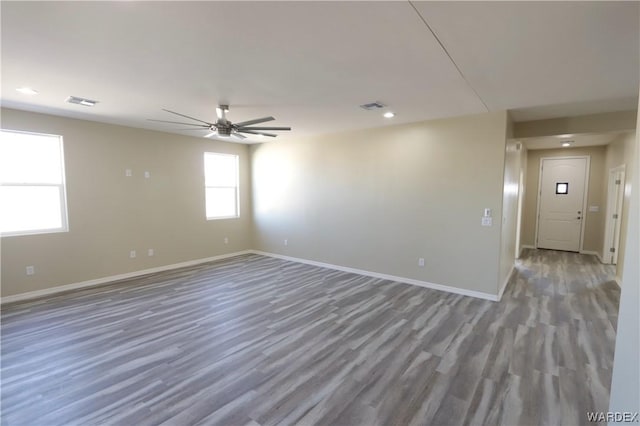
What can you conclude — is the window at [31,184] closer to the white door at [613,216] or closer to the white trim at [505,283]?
the white trim at [505,283]

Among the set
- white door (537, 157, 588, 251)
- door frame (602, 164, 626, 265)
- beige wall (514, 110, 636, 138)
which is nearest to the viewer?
beige wall (514, 110, 636, 138)

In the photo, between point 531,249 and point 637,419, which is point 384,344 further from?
point 531,249

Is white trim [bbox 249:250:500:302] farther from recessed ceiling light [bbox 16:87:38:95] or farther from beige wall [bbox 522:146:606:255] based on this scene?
recessed ceiling light [bbox 16:87:38:95]

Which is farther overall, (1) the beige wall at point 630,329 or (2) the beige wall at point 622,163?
(2) the beige wall at point 622,163

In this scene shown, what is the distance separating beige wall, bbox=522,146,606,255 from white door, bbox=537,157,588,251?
118 millimetres

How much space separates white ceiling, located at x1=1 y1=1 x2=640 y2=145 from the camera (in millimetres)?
1807

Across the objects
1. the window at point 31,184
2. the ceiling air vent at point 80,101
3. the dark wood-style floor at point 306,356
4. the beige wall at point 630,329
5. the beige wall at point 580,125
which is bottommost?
the dark wood-style floor at point 306,356

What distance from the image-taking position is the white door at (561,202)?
7.16 metres

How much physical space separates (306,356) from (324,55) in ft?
8.63

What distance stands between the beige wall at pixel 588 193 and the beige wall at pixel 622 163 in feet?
0.64

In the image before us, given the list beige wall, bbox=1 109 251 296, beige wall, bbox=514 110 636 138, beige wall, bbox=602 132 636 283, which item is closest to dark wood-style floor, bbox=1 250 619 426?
beige wall, bbox=1 109 251 296

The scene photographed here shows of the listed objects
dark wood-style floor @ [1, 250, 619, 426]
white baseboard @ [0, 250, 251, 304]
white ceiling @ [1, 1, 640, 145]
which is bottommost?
dark wood-style floor @ [1, 250, 619, 426]

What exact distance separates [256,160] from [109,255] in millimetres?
3486

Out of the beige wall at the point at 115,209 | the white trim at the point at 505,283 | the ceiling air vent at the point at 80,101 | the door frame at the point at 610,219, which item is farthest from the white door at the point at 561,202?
the ceiling air vent at the point at 80,101
